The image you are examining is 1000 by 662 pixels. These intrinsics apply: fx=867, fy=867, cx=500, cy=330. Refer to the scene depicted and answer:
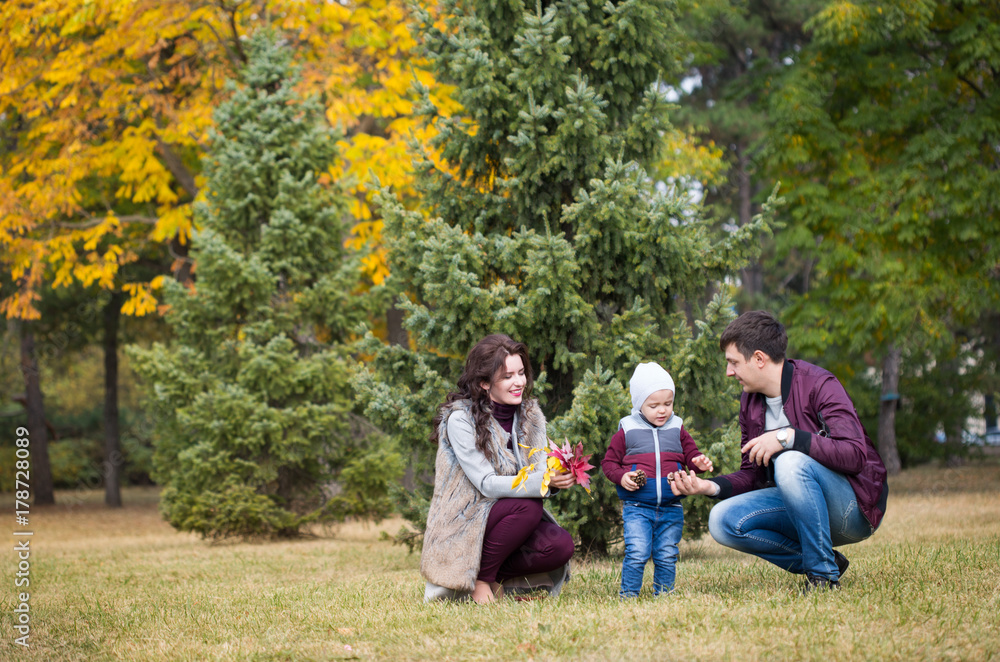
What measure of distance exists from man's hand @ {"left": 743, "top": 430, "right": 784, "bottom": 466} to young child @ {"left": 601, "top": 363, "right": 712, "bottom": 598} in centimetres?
25

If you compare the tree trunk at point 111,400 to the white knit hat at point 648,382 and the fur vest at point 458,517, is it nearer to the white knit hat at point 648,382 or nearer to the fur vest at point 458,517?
the fur vest at point 458,517

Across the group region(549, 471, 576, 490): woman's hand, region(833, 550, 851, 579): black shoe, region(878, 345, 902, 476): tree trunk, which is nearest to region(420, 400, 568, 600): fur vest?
region(549, 471, 576, 490): woman's hand

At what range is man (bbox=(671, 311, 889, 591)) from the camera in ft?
12.9

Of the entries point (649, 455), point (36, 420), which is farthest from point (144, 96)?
point (649, 455)

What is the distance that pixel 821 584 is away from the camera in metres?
4.09

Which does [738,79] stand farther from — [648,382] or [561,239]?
[648,382]

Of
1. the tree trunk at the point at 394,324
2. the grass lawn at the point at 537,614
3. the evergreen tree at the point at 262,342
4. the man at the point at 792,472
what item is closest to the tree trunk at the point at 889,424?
the tree trunk at the point at 394,324

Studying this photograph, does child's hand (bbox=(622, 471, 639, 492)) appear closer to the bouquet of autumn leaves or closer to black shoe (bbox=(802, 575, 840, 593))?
the bouquet of autumn leaves

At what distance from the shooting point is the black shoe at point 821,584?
4055mm

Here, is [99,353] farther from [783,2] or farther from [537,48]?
[537,48]

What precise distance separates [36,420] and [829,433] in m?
19.7

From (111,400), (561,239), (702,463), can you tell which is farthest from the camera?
(111,400)

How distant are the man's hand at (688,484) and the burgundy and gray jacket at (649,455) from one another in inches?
8.2

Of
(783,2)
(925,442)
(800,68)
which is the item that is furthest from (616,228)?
(925,442)
